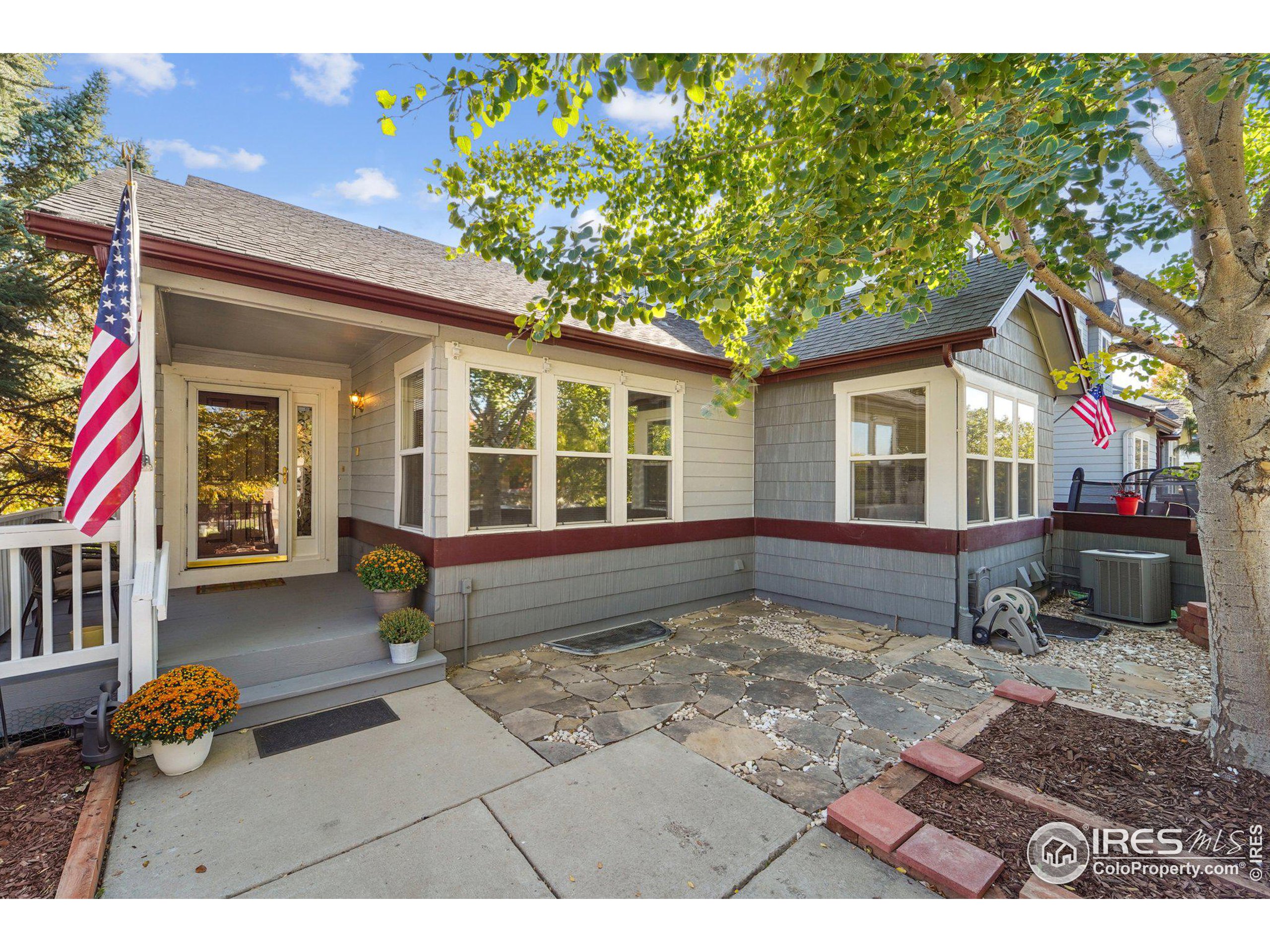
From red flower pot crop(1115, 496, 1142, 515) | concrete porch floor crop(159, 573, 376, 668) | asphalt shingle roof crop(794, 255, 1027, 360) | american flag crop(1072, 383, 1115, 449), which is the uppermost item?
asphalt shingle roof crop(794, 255, 1027, 360)

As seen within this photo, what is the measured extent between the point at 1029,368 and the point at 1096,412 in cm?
104

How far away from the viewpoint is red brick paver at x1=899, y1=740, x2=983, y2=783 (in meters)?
2.63

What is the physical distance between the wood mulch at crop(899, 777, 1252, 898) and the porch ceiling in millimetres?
4645

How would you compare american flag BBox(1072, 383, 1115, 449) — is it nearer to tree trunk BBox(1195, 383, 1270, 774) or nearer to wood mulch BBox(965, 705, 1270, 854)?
tree trunk BBox(1195, 383, 1270, 774)

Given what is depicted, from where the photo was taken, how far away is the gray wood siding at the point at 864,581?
17.2 feet

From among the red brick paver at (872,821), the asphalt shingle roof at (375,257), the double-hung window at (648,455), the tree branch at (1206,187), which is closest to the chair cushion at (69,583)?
the asphalt shingle roof at (375,257)

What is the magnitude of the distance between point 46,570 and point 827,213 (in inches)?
186

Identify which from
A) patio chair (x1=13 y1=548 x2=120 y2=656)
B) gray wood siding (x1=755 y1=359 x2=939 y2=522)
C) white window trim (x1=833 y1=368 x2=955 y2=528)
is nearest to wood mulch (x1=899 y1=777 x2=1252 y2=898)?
white window trim (x1=833 y1=368 x2=955 y2=528)

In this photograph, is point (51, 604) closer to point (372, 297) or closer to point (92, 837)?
point (92, 837)

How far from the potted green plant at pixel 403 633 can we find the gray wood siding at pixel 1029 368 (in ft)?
17.8

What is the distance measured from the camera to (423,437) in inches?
181

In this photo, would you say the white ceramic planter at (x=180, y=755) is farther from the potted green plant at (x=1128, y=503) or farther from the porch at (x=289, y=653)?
the potted green plant at (x=1128, y=503)
